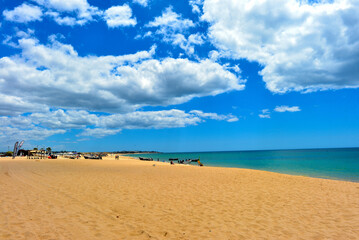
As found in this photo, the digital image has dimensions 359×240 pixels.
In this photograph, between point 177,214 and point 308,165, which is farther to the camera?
point 308,165

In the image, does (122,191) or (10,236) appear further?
(122,191)

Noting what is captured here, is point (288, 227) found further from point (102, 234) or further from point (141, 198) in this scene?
point (141, 198)

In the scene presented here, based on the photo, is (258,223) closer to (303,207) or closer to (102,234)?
(303,207)

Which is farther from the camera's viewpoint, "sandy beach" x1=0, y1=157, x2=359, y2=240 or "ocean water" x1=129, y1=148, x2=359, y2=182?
"ocean water" x1=129, y1=148, x2=359, y2=182

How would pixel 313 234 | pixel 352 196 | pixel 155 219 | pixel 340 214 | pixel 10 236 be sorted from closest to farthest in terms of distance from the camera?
1. pixel 10 236
2. pixel 313 234
3. pixel 155 219
4. pixel 340 214
5. pixel 352 196

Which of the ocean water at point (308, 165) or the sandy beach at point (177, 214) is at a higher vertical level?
the sandy beach at point (177, 214)

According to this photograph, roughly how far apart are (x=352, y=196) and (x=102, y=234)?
13.4 metres

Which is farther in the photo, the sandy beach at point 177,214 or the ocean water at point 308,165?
the ocean water at point 308,165

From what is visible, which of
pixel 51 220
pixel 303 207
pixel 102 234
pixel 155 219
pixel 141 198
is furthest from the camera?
pixel 141 198

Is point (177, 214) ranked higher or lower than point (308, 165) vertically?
higher

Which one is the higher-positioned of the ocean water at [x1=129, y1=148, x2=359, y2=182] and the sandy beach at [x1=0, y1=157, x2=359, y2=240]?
the sandy beach at [x1=0, y1=157, x2=359, y2=240]

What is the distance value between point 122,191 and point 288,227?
8998mm

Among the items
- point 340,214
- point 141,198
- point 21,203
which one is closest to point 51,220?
point 21,203

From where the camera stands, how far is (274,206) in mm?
9773
